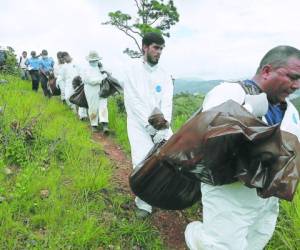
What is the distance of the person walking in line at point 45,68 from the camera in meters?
13.7

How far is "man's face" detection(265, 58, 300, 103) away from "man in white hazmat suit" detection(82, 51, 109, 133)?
242 inches

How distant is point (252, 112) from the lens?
2.56m

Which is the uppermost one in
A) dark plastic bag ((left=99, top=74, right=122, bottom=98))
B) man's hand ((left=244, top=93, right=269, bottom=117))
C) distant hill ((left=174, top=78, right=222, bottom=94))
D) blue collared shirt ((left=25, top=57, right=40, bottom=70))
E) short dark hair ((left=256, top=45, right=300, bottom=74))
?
short dark hair ((left=256, top=45, right=300, bottom=74))

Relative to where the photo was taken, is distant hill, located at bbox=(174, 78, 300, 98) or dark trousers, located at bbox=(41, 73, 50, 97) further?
dark trousers, located at bbox=(41, 73, 50, 97)

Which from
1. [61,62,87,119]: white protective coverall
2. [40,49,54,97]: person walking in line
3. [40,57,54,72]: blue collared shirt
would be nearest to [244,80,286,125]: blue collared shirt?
[61,62,87,119]: white protective coverall

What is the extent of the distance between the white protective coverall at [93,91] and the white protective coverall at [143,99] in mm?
3847

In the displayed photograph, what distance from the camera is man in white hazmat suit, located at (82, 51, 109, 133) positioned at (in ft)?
28.8

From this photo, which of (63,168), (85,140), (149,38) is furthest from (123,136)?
(149,38)

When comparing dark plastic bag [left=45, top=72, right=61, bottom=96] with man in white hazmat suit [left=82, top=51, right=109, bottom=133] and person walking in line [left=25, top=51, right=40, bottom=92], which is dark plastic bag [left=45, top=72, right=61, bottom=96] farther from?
man in white hazmat suit [left=82, top=51, right=109, bottom=133]

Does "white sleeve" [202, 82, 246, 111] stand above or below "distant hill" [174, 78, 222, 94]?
above

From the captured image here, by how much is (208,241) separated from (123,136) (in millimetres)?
5022

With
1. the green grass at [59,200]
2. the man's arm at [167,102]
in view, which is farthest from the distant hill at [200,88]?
the green grass at [59,200]

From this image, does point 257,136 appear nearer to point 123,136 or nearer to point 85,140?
point 85,140

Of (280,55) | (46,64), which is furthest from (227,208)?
(46,64)
